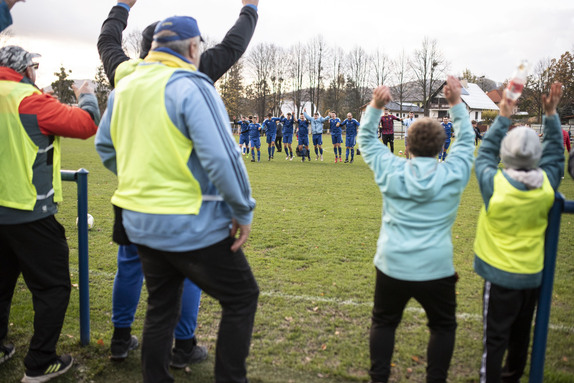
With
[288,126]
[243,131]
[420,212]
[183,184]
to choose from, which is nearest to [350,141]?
[288,126]

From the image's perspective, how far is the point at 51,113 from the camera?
268 cm

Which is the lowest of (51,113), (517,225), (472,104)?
(517,225)

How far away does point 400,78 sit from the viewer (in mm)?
73938

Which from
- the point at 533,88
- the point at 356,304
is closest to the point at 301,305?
the point at 356,304

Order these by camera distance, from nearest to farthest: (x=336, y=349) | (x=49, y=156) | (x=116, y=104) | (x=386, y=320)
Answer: (x=116, y=104) → (x=386, y=320) → (x=49, y=156) → (x=336, y=349)

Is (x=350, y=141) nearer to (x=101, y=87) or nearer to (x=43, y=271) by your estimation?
(x=43, y=271)

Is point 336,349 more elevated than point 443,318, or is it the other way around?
point 443,318

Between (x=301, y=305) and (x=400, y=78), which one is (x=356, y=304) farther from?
(x=400, y=78)

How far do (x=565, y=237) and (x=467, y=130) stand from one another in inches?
228

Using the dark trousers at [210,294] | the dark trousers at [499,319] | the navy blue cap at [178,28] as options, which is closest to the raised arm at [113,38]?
the navy blue cap at [178,28]

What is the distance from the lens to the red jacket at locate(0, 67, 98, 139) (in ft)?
8.75

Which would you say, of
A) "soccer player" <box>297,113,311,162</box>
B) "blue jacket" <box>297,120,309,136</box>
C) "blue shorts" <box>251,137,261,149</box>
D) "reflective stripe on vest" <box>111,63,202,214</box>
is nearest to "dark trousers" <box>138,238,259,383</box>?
"reflective stripe on vest" <box>111,63,202,214</box>

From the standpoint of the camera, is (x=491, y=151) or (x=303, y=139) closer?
(x=491, y=151)

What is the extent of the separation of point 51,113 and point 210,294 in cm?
149
